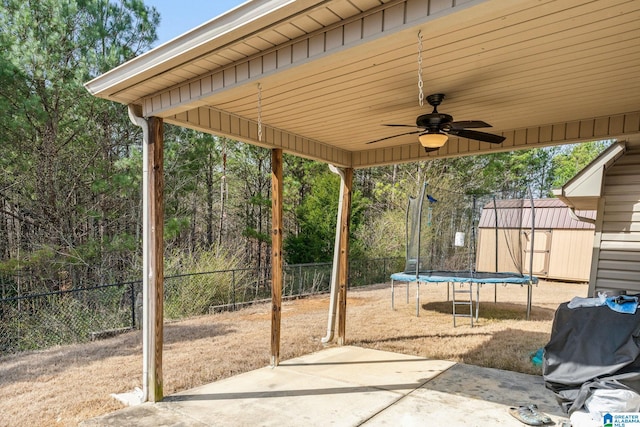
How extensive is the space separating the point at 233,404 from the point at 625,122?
4111 millimetres

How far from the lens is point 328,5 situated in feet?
5.69

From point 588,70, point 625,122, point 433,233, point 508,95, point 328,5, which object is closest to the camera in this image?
point 328,5

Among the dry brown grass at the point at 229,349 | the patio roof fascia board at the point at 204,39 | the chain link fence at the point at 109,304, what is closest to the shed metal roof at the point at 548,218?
the dry brown grass at the point at 229,349

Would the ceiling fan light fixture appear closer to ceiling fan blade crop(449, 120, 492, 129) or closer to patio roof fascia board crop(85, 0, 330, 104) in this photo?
ceiling fan blade crop(449, 120, 492, 129)

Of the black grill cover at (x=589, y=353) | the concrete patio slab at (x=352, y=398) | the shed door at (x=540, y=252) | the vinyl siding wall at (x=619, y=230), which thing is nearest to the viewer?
the black grill cover at (x=589, y=353)

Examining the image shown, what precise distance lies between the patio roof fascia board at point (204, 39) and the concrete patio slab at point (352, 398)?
7.90 ft

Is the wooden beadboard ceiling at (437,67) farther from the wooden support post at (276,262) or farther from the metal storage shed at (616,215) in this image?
the metal storage shed at (616,215)

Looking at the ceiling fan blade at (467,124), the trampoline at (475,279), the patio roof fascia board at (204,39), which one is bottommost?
the trampoline at (475,279)

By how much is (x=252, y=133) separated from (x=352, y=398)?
259 cm

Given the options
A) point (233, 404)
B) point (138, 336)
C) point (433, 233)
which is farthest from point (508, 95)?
point (433, 233)

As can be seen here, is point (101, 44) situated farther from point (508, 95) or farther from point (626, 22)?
point (626, 22)

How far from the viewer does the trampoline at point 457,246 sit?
648 centimetres

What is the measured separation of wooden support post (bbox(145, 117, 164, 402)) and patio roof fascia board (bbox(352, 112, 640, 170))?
273cm

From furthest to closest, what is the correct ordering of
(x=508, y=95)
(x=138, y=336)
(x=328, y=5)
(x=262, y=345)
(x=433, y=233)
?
1. (x=433, y=233)
2. (x=138, y=336)
3. (x=262, y=345)
4. (x=508, y=95)
5. (x=328, y=5)
